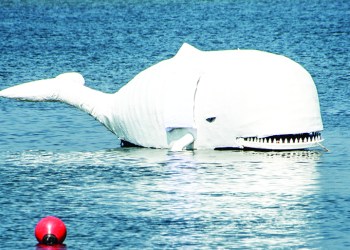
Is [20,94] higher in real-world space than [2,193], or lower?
higher

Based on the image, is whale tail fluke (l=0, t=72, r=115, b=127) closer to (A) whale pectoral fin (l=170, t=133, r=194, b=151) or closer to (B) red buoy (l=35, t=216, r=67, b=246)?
(A) whale pectoral fin (l=170, t=133, r=194, b=151)

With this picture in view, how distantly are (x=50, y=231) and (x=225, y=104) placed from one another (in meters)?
6.98

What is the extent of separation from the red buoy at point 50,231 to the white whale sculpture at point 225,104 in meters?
6.63

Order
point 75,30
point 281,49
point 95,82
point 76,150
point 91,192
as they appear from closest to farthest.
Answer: point 91,192, point 76,150, point 95,82, point 281,49, point 75,30

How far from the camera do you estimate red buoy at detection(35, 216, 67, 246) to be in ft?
67.8

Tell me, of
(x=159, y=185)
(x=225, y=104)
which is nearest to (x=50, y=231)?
(x=159, y=185)

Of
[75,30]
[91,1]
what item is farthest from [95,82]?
[91,1]

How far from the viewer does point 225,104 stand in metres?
26.8

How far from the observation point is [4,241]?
20.9 m

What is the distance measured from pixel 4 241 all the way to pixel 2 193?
359 cm

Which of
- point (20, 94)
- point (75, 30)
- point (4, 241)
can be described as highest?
point (75, 30)

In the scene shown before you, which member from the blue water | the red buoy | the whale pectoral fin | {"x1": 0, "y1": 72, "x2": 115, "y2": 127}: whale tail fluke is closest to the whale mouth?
the blue water

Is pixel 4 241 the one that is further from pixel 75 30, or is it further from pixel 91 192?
pixel 75 30

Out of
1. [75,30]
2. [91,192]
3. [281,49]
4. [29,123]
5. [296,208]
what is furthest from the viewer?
[75,30]
